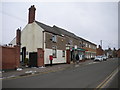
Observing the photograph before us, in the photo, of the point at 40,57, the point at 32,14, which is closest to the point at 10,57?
the point at 40,57

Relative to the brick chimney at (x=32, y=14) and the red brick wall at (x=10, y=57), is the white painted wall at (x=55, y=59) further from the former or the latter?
the red brick wall at (x=10, y=57)

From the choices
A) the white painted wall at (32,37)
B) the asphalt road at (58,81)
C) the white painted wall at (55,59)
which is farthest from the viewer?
the white painted wall at (32,37)

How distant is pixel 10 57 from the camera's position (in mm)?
16922

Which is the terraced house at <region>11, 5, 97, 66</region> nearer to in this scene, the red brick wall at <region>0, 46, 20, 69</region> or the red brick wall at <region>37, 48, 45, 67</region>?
the red brick wall at <region>37, 48, 45, 67</region>

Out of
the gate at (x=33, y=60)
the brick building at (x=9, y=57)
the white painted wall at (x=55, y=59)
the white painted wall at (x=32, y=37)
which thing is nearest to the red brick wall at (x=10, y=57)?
the brick building at (x=9, y=57)

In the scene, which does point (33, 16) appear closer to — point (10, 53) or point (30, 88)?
point (10, 53)

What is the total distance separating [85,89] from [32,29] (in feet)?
66.6

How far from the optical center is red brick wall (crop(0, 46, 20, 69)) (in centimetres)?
1608

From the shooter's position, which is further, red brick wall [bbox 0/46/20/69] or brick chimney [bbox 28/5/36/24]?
brick chimney [bbox 28/5/36/24]

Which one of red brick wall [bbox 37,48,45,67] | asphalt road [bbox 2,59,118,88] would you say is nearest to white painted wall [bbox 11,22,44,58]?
red brick wall [bbox 37,48,45,67]

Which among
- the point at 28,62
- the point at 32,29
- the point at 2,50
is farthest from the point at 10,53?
the point at 32,29

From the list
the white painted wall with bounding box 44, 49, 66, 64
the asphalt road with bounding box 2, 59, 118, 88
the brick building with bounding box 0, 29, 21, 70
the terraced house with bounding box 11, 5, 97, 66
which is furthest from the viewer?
the white painted wall with bounding box 44, 49, 66, 64

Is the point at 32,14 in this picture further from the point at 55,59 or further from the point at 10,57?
the point at 10,57

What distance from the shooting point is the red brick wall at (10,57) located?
16083 millimetres
